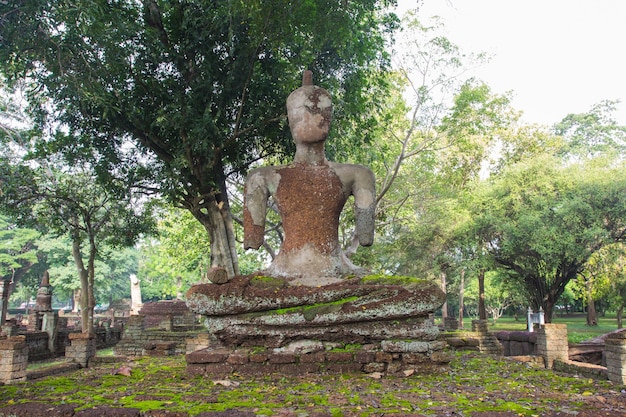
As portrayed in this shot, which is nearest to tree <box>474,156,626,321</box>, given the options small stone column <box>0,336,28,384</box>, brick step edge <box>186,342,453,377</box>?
brick step edge <box>186,342,453,377</box>

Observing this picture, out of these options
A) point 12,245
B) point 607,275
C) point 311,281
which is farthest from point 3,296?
point 607,275

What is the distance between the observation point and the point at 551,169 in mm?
21875

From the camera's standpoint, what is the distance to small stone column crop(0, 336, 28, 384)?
7004 mm

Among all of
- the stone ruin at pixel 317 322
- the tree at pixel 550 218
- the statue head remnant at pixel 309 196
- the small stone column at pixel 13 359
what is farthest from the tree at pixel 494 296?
the small stone column at pixel 13 359

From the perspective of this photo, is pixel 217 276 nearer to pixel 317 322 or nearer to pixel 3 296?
pixel 317 322

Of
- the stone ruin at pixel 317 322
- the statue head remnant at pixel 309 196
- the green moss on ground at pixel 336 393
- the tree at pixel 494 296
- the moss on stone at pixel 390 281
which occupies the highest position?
the statue head remnant at pixel 309 196

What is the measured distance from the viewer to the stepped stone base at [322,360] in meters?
5.16

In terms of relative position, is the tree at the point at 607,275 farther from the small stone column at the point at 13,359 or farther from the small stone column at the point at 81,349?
the small stone column at the point at 13,359

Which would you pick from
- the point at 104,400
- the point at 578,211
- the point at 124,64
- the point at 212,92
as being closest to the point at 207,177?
the point at 212,92

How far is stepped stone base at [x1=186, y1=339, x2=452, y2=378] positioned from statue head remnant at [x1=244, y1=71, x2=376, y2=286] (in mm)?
1039

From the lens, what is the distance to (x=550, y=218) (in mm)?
20484

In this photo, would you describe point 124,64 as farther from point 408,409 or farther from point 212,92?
point 408,409

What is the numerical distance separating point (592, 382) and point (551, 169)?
19.2 meters

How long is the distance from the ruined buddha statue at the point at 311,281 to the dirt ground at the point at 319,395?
575 millimetres
